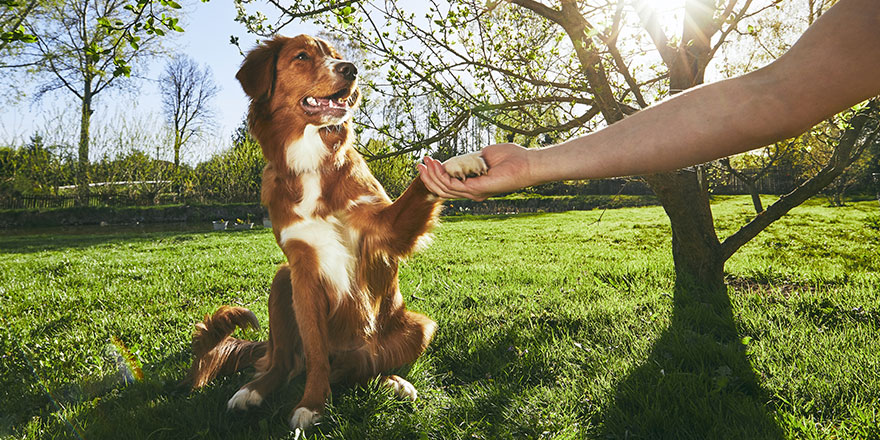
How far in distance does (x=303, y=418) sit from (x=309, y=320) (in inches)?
17.0

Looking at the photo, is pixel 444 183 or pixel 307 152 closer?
pixel 444 183

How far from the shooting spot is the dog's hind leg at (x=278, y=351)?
2.19 meters

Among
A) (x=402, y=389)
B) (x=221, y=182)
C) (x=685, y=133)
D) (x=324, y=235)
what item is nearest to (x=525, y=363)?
(x=402, y=389)

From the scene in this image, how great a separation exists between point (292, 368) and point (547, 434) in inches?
51.6

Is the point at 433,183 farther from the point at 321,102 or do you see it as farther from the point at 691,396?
the point at 691,396

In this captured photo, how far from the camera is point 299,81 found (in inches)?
80.4

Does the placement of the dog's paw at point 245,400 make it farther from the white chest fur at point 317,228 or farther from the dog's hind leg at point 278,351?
the white chest fur at point 317,228

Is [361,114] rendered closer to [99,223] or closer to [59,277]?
[59,277]

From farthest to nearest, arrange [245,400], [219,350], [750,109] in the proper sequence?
[219,350] → [245,400] → [750,109]

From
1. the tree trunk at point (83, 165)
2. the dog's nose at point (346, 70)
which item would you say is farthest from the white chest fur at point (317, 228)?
the tree trunk at point (83, 165)

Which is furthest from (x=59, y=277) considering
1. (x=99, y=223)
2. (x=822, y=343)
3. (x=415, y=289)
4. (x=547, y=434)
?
(x=99, y=223)

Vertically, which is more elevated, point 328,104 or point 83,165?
point 83,165

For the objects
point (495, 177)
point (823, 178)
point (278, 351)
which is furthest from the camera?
point (823, 178)

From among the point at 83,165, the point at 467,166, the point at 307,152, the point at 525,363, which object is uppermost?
the point at 83,165
